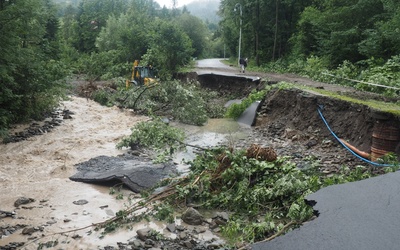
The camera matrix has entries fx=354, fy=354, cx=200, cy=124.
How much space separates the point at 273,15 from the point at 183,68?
41.8 ft

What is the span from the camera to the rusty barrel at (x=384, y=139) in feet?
26.0

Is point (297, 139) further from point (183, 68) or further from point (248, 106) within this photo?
point (183, 68)

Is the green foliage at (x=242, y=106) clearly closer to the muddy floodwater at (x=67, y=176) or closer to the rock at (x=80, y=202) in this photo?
the muddy floodwater at (x=67, y=176)

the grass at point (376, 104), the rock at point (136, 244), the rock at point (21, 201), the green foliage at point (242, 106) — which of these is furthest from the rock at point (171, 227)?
the green foliage at point (242, 106)

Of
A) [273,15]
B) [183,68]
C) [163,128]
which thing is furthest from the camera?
[273,15]

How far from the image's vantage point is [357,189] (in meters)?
5.24

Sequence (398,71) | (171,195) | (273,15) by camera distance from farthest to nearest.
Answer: (273,15) < (398,71) < (171,195)

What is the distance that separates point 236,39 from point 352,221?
44.3m

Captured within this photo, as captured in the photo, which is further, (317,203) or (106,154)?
(106,154)

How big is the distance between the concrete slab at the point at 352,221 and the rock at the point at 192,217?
1924 mm

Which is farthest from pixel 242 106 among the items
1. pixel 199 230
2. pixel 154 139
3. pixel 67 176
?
pixel 199 230

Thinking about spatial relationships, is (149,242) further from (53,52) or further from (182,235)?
(53,52)

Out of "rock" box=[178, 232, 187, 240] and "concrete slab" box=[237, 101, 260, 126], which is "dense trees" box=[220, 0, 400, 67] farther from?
"rock" box=[178, 232, 187, 240]

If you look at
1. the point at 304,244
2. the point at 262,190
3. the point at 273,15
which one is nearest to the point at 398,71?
the point at 262,190
